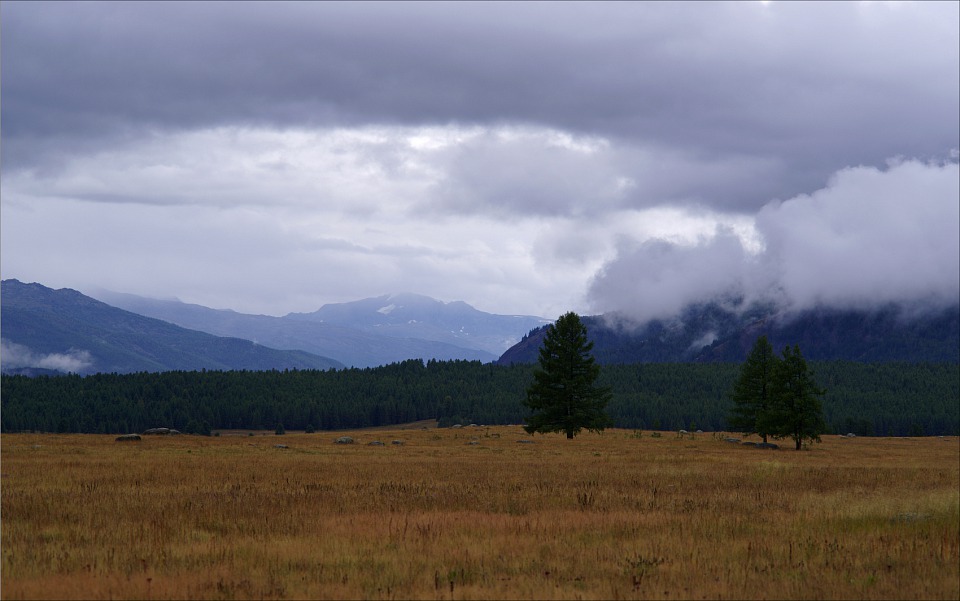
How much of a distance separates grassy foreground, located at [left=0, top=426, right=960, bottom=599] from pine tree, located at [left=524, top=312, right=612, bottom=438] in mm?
36541

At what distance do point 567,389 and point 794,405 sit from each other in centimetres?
1695

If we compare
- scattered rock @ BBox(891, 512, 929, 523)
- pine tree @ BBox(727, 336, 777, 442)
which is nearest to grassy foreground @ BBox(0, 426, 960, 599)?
scattered rock @ BBox(891, 512, 929, 523)

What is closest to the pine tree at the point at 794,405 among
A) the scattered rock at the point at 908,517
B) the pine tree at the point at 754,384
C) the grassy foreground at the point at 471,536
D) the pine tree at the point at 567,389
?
the pine tree at the point at 754,384

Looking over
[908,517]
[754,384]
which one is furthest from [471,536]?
[754,384]

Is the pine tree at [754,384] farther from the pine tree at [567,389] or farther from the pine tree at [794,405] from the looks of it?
the pine tree at [567,389]

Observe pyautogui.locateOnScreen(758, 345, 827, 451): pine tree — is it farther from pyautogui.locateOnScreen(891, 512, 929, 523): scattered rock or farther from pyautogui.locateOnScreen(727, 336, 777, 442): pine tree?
pyautogui.locateOnScreen(891, 512, 929, 523): scattered rock

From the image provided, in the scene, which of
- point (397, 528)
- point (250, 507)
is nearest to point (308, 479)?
point (250, 507)

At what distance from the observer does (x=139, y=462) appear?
33.2 meters

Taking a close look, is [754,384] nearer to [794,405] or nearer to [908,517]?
[794,405]

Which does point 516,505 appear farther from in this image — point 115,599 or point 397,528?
point 115,599

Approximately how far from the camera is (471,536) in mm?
15734

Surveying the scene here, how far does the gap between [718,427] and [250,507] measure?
192 m

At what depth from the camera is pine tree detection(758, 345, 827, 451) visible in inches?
2335

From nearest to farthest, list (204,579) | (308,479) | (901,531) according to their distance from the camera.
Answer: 1. (204,579)
2. (901,531)
3. (308,479)
